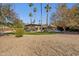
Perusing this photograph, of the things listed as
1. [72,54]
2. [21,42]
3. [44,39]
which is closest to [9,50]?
[21,42]

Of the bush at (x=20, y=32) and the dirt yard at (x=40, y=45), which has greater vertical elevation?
the bush at (x=20, y=32)

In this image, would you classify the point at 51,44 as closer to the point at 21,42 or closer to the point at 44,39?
the point at 44,39

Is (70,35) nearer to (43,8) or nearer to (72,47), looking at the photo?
(72,47)

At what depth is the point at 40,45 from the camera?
397cm

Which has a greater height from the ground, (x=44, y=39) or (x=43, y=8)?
(x=43, y=8)

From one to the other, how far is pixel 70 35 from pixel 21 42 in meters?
0.68

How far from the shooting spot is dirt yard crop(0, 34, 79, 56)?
12.9 feet

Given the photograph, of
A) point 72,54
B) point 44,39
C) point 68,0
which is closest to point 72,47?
point 72,54

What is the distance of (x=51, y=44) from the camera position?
156 inches

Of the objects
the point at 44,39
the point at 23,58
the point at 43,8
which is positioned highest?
the point at 43,8

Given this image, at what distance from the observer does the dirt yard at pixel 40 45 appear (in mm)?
3926

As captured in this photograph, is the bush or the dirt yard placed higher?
the bush

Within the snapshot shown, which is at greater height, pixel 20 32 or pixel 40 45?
pixel 20 32

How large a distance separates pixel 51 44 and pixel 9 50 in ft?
1.89
